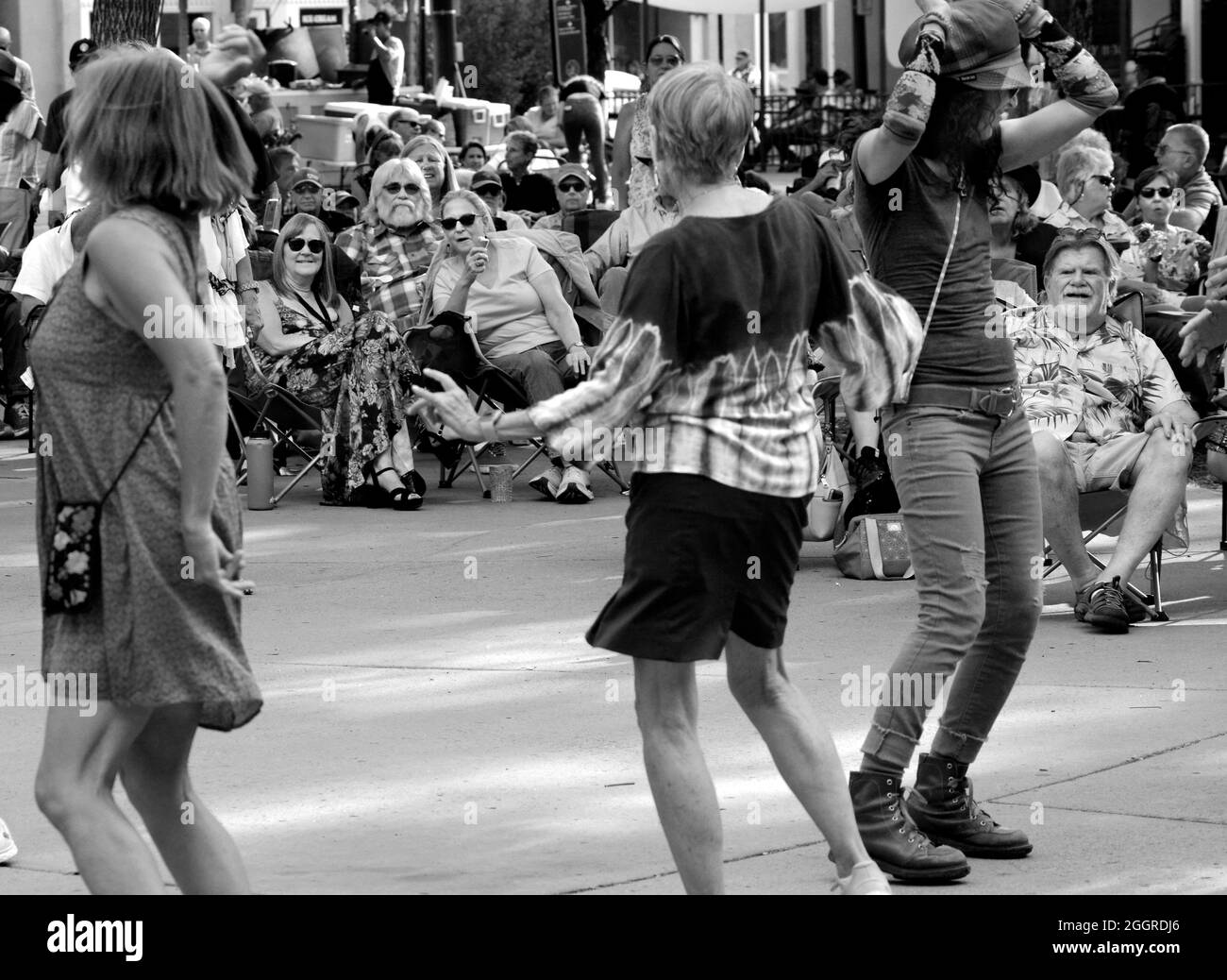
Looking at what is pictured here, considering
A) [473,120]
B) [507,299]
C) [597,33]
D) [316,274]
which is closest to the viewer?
[507,299]

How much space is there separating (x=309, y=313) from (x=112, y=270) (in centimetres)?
861

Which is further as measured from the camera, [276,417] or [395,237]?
[395,237]

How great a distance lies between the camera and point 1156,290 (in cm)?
1151

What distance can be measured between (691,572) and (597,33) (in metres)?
29.5

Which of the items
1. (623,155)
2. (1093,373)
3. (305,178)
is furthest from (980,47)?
(305,178)

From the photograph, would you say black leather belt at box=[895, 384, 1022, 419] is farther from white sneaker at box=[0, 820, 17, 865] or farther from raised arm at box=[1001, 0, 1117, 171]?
white sneaker at box=[0, 820, 17, 865]

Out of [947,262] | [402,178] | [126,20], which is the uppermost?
[126,20]

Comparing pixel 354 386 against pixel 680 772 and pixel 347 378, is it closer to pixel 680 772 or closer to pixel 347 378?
pixel 347 378

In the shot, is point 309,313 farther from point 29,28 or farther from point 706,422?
point 29,28

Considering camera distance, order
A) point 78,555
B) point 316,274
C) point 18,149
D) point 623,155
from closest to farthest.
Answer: point 78,555, point 316,274, point 623,155, point 18,149

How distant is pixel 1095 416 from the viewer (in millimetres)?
8266
